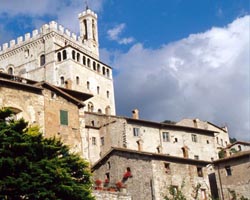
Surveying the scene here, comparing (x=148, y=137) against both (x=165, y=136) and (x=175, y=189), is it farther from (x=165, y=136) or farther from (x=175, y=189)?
(x=175, y=189)

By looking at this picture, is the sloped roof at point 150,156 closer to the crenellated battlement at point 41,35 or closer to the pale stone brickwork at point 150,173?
the pale stone brickwork at point 150,173

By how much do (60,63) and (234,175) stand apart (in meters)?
40.0

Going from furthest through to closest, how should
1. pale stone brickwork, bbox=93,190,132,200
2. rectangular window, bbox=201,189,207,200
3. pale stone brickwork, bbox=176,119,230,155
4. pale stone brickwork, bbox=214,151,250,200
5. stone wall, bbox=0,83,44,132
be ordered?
pale stone brickwork, bbox=176,119,230,155
pale stone brickwork, bbox=214,151,250,200
rectangular window, bbox=201,189,207,200
pale stone brickwork, bbox=93,190,132,200
stone wall, bbox=0,83,44,132

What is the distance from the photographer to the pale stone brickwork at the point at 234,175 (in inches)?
1758

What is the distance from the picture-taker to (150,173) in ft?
129

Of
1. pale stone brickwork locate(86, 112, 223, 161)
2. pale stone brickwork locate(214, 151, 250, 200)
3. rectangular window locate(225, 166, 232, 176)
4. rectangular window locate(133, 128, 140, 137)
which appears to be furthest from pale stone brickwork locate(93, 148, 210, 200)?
rectangular window locate(133, 128, 140, 137)

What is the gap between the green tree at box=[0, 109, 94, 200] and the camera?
2134 cm

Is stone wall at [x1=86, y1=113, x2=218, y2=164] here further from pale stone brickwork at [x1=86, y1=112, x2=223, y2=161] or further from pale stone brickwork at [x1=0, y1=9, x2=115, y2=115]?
pale stone brickwork at [x1=0, y1=9, x2=115, y2=115]

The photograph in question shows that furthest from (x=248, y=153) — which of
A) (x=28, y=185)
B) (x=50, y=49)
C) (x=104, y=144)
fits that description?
(x=50, y=49)

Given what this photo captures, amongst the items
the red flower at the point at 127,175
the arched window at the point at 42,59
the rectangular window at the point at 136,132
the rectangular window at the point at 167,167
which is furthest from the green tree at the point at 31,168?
the arched window at the point at 42,59

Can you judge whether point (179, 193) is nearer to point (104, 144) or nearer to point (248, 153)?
point (248, 153)

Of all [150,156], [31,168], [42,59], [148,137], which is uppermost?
[42,59]

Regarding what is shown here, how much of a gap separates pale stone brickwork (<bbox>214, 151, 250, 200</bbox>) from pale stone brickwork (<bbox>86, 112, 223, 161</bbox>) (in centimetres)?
446

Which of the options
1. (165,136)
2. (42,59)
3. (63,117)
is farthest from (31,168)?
(42,59)
